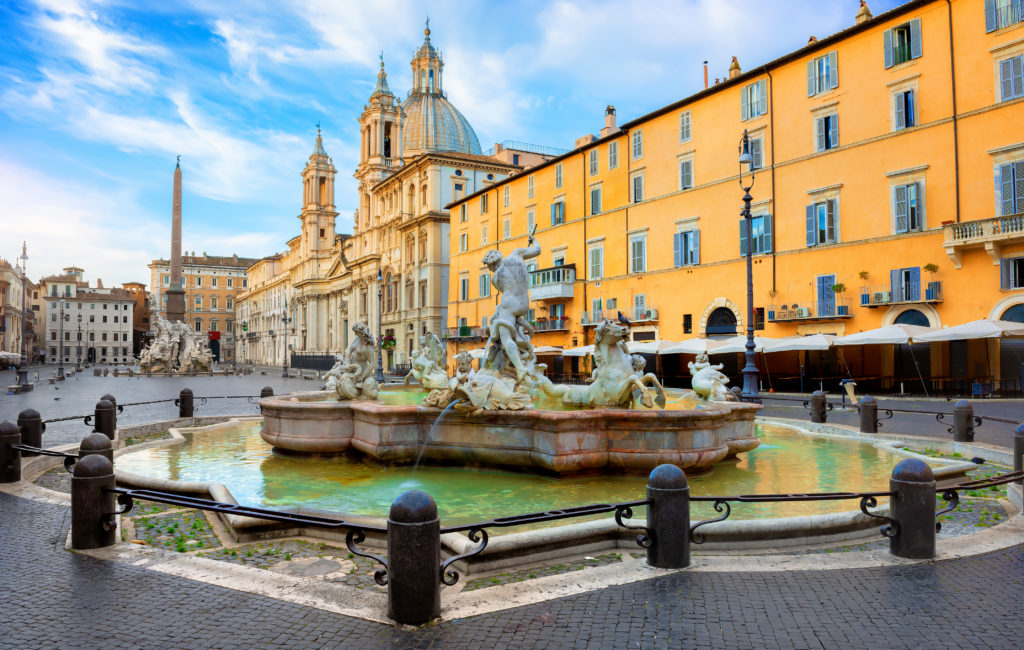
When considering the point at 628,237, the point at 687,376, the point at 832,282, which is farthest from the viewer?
the point at 628,237

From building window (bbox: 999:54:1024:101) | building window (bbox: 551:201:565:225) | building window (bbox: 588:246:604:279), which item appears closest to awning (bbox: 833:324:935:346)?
building window (bbox: 999:54:1024:101)

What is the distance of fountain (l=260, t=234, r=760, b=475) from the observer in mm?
7965

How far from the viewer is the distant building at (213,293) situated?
12531 cm

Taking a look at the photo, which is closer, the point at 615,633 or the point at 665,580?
the point at 615,633

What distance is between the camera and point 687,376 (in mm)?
33062

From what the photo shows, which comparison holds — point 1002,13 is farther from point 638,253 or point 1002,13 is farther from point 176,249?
point 176,249

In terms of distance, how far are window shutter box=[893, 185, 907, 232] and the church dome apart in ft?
170

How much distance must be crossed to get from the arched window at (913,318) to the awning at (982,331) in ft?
9.35

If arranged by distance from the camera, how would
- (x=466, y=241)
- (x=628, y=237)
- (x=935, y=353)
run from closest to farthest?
(x=935, y=353)
(x=628, y=237)
(x=466, y=241)

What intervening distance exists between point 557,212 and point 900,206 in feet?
72.0

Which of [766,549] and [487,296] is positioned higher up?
[487,296]

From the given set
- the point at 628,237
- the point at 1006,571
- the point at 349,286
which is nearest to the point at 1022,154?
the point at 628,237

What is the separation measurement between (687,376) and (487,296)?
2103 cm

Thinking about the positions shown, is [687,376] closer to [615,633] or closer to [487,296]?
[487,296]
